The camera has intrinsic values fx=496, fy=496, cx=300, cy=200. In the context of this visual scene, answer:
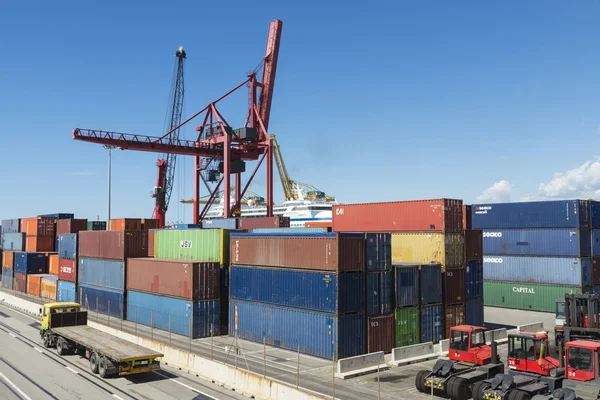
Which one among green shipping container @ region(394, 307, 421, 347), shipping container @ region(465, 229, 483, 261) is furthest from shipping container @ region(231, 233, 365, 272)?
shipping container @ region(465, 229, 483, 261)

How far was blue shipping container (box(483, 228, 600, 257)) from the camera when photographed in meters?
43.2

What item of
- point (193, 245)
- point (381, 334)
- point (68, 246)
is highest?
point (193, 245)

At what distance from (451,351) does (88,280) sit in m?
35.8

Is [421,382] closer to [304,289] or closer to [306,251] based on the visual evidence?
[304,289]

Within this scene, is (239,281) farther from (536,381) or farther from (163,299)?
(536,381)

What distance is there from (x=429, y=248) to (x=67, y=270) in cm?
3668

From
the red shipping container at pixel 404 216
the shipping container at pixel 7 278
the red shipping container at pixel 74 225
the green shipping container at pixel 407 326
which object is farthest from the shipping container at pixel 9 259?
the green shipping container at pixel 407 326

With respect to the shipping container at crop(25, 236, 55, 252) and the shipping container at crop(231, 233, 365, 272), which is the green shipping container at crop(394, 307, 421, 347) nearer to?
the shipping container at crop(231, 233, 365, 272)

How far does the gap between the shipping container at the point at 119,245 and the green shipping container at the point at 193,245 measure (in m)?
1.33

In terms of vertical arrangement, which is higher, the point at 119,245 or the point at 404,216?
the point at 404,216

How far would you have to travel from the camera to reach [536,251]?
45.7 metres

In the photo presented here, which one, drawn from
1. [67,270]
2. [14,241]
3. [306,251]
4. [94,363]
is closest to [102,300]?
[67,270]

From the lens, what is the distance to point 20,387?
22859mm

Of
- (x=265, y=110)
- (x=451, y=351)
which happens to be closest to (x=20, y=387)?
(x=451, y=351)
